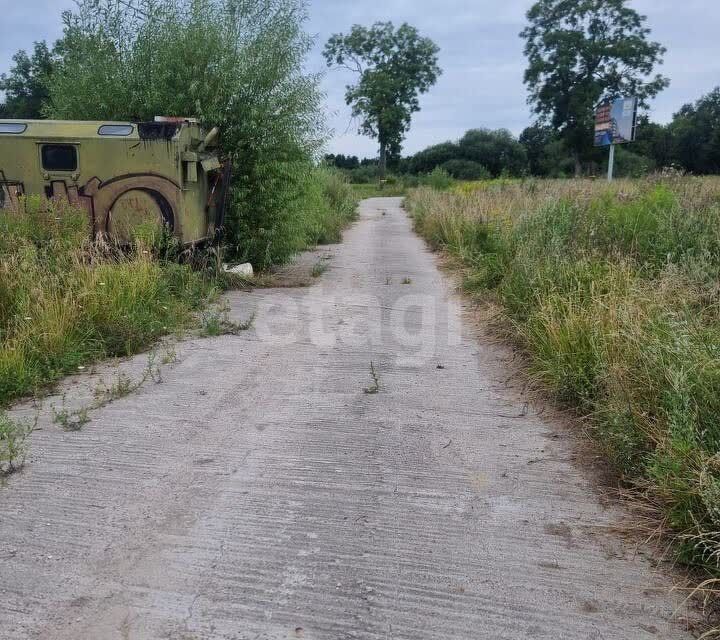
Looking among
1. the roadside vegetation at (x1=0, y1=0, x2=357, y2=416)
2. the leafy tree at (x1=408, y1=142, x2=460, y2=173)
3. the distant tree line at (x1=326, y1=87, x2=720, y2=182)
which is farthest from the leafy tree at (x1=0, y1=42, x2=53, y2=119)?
the leafy tree at (x1=408, y1=142, x2=460, y2=173)

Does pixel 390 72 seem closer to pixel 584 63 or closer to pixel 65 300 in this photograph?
pixel 584 63

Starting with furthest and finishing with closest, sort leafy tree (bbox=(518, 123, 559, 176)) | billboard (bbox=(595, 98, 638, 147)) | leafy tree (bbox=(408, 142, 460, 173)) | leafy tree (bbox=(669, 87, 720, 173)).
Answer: leafy tree (bbox=(408, 142, 460, 173))
leafy tree (bbox=(518, 123, 559, 176))
leafy tree (bbox=(669, 87, 720, 173))
billboard (bbox=(595, 98, 638, 147))

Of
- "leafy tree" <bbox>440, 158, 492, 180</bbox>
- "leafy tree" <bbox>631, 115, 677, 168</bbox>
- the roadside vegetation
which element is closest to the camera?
the roadside vegetation

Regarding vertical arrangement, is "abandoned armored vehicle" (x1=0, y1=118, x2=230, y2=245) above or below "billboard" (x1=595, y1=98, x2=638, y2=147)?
below

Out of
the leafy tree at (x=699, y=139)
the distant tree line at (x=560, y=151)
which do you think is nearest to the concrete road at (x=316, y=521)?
the distant tree line at (x=560, y=151)

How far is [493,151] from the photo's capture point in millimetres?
67125

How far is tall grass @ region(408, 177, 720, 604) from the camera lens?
10.9 ft

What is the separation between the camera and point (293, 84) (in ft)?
35.0

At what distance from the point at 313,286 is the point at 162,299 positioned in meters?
3.39

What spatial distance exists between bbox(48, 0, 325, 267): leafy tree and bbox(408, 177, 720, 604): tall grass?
334 cm

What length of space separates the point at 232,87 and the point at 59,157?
2.83m

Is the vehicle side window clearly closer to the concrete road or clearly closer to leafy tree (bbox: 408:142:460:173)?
the concrete road

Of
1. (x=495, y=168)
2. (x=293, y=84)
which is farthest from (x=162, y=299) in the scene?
(x=495, y=168)

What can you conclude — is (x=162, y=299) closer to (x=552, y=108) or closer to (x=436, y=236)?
(x=436, y=236)
